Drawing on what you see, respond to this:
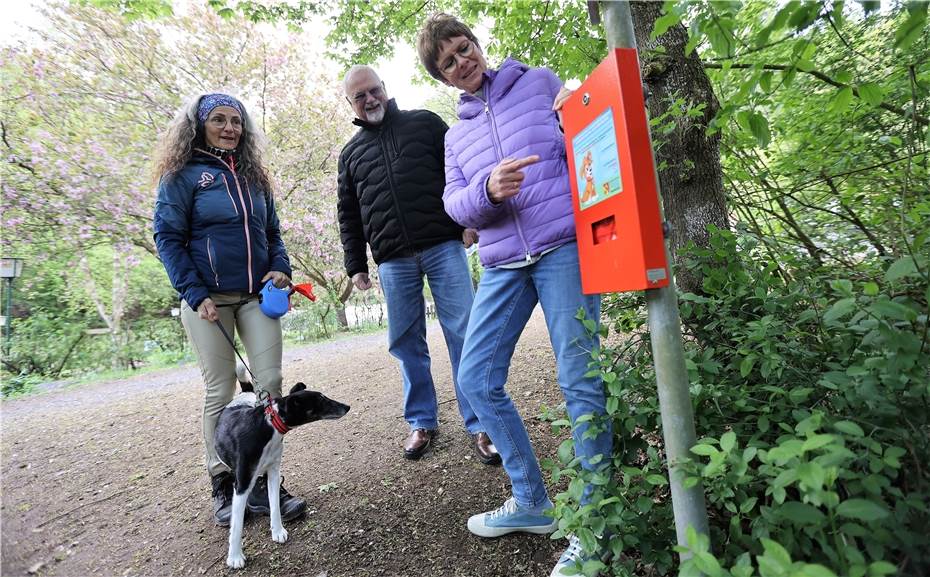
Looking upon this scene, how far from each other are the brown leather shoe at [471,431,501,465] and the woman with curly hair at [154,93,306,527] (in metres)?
0.96

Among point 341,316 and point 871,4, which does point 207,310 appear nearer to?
point 871,4

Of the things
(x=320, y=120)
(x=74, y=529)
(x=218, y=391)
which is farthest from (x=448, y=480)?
(x=320, y=120)

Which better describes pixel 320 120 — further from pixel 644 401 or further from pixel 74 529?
pixel 644 401

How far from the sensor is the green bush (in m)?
0.81

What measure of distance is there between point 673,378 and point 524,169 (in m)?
0.87

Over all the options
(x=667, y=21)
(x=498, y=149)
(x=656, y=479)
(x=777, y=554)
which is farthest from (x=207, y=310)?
(x=777, y=554)

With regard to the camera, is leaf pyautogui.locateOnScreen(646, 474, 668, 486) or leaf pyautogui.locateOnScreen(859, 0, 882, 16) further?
leaf pyautogui.locateOnScreen(646, 474, 668, 486)

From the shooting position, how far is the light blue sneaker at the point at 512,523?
5.61ft

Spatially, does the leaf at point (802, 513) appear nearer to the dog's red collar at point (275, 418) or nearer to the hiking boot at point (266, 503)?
the dog's red collar at point (275, 418)

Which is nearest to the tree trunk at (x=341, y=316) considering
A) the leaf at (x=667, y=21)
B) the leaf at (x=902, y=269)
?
the leaf at (x=667, y=21)

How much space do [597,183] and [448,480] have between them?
1.78m

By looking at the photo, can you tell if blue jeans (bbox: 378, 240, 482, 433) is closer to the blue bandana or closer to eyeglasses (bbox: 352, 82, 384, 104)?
eyeglasses (bbox: 352, 82, 384, 104)

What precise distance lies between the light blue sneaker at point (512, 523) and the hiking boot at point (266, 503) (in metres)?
0.94

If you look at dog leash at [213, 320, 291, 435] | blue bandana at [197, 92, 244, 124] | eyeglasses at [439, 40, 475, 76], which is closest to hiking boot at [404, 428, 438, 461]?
dog leash at [213, 320, 291, 435]
